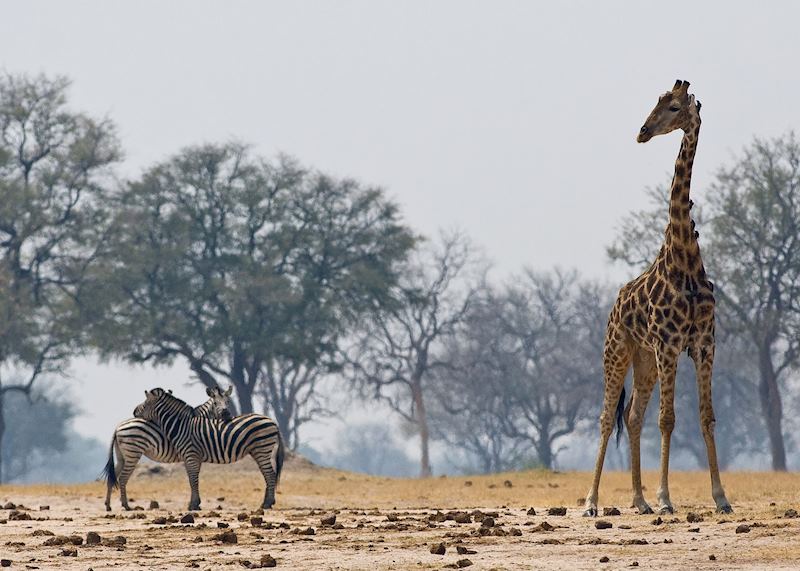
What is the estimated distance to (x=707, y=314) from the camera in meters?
16.9

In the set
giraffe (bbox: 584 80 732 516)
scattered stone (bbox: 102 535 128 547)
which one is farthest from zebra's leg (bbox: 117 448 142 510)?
giraffe (bbox: 584 80 732 516)

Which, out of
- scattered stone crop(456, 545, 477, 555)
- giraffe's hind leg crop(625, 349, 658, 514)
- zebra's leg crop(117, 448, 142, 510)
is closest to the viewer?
scattered stone crop(456, 545, 477, 555)

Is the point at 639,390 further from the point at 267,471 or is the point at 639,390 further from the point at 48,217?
the point at 48,217

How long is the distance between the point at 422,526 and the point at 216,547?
2837 mm

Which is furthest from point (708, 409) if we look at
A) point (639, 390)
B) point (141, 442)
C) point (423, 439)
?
point (423, 439)

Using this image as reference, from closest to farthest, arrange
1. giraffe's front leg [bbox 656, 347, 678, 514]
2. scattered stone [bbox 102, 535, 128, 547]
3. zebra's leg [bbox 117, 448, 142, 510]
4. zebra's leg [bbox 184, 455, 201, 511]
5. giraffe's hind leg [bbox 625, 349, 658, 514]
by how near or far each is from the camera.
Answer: scattered stone [bbox 102, 535, 128, 547] → giraffe's front leg [bbox 656, 347, 678, 514] → giraffe's hind leg [bbox 625, 349, 658, 514] → zebra's leg [bbox 184, 455, 201, 511] → zebra's leg [bbox 117, 448, 142, 510]

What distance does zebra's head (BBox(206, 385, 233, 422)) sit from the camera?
2383cm

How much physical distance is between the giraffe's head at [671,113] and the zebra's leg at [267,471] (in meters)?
9.43

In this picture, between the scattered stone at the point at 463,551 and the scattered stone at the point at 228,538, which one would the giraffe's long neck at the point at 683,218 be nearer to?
the scattered stone at the point at 463,551

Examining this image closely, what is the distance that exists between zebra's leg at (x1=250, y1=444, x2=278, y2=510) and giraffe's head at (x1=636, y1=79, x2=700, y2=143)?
31.0ft

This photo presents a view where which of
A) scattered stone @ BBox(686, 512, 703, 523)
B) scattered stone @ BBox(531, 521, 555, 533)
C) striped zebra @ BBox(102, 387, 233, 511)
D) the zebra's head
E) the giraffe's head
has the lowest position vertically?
scattered stone @ BBox(531, 521, 555, 533)

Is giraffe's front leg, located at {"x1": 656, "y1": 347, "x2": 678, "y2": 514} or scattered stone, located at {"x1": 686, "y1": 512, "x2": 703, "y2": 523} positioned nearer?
scattered stone, located at {"x1": 686, "y1": 512, "x2": 703, "y2": 523}

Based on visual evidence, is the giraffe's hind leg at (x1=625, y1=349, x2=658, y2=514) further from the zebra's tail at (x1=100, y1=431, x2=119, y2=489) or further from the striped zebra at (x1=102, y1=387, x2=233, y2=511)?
the zebra's tail at (x1=100, y1=431, x2=119, y2=489)

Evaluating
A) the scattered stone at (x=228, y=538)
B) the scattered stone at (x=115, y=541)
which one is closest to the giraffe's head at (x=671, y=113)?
the scattered stone at (x=228, y=538)
